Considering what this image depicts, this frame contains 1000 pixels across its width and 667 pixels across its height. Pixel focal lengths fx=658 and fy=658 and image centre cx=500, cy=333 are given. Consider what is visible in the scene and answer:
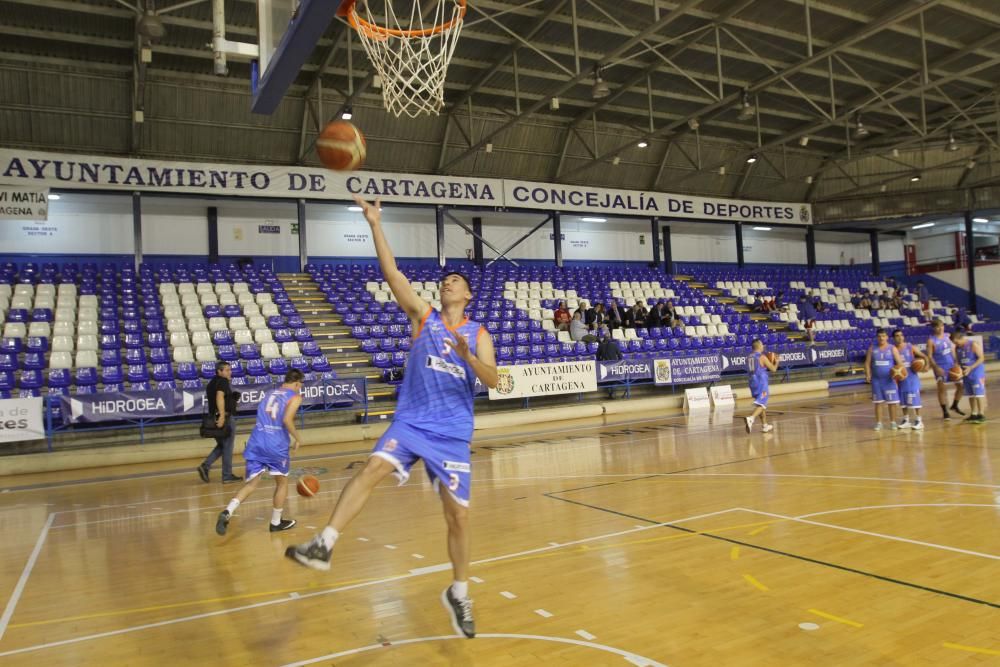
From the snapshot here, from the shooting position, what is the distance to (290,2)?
216 inches

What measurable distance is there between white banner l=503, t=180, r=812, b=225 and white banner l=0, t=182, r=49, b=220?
1406 cm

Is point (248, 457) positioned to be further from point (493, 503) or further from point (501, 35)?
point (501, 35)

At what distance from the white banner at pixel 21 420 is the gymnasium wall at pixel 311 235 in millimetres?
10211

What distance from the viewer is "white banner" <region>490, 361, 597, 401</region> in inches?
634

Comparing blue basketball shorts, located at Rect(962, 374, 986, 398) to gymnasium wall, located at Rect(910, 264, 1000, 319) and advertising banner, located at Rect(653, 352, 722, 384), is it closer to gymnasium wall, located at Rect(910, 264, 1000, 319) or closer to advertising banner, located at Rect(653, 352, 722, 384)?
advertising banner, located at Rect(653, 352, 722, 384)

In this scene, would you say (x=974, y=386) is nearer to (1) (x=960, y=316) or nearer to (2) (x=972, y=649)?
(2) (x=972, y=649)

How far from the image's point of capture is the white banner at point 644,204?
2447 centimetres

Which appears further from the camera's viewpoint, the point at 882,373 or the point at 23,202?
the point at 23,202

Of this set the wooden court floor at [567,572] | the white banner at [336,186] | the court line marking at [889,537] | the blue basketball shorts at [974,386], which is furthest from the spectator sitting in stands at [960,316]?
the court line marking at [889,537]

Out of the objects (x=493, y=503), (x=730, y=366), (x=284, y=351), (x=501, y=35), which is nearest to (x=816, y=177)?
(x=730, y=366)

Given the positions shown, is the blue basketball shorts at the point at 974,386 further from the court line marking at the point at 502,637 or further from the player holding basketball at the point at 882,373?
the court line marking at the point at 502,637

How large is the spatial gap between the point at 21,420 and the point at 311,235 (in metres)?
13.2

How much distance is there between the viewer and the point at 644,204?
26.8 metres

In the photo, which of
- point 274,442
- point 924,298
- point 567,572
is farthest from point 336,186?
point 924,298
